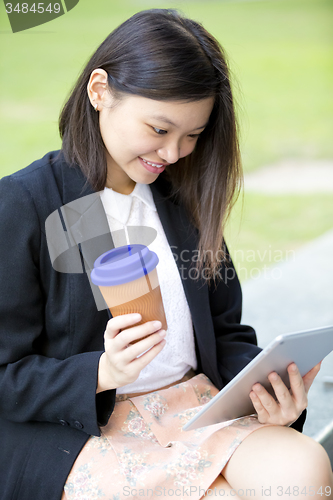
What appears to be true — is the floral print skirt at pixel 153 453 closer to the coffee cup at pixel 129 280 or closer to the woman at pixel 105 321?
the woman at pixel 105 321

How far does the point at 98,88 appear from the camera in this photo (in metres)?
1.06

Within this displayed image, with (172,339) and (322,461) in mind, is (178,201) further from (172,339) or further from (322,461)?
(322,461)

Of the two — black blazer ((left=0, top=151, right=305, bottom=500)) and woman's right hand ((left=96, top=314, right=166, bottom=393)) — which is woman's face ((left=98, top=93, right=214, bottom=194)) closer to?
black blazer ((left=0, top=151, right=305, bottom=500))

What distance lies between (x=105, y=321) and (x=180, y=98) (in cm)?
52

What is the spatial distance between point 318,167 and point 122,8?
4815 millimetres

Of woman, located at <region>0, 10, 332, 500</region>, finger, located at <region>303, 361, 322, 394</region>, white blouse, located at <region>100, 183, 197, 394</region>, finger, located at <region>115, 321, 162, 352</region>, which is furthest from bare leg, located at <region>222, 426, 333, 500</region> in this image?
finger, located at <region>115, 321, 162, 352</region>

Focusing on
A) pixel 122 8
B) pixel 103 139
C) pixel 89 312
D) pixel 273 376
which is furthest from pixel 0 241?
pixel 122 8

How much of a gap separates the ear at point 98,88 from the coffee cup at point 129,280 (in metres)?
0.42

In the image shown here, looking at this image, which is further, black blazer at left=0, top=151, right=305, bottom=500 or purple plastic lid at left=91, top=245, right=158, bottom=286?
black blazer at left=0, top=151, right=305, bottom=500

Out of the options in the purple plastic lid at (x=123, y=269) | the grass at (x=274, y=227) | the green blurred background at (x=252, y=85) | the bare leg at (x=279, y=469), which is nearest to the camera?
the purple plastic lid at (x=123, y=269)

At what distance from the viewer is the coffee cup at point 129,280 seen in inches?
30.1

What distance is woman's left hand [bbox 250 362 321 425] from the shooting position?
0.98 m

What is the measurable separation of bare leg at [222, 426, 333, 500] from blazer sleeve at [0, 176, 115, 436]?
30 cm

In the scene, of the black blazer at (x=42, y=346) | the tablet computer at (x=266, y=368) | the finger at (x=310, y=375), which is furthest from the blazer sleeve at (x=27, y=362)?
the finger at (x=310, y=375)
